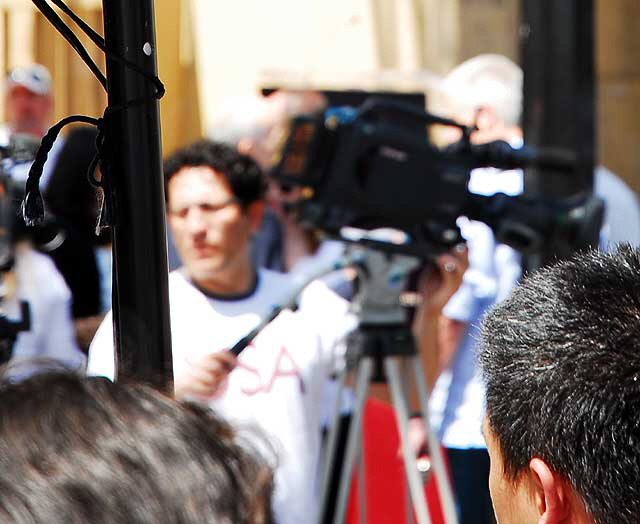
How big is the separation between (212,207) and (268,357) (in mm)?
465

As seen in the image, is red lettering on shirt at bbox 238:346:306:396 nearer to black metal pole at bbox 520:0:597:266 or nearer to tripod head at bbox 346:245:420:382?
tripod head at bbox 346:245:420:382

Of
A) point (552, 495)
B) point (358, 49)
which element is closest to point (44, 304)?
point (552, 495)

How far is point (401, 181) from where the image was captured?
2906 millimetres

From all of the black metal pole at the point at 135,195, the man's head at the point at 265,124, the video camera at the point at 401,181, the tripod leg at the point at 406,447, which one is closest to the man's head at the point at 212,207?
the video camera at the point at 401,181

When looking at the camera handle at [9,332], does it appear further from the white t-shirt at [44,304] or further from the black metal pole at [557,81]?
the black metal pole at [557,81]

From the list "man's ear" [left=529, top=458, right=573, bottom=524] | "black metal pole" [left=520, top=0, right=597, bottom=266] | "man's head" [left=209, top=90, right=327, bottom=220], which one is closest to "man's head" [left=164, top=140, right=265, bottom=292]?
"man's head" [left=209, top=90, right=327, bottom=220]

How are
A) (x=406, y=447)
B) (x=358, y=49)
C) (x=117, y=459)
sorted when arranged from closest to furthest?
(x=117, y=459)
(x=406, y=447)
(x=358, y=49)

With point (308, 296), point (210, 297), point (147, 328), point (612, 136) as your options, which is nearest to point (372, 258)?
point (308, 296)

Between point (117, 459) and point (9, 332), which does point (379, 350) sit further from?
point (117, 459)

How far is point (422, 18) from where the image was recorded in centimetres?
702

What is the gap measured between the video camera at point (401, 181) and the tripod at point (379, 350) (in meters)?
0.10

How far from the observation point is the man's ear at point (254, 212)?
318 cm

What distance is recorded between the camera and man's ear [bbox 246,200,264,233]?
3.18m

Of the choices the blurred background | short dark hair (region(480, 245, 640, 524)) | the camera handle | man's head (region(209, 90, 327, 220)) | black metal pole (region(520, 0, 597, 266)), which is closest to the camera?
short dark hair (region(480, 245, 640, 524))
